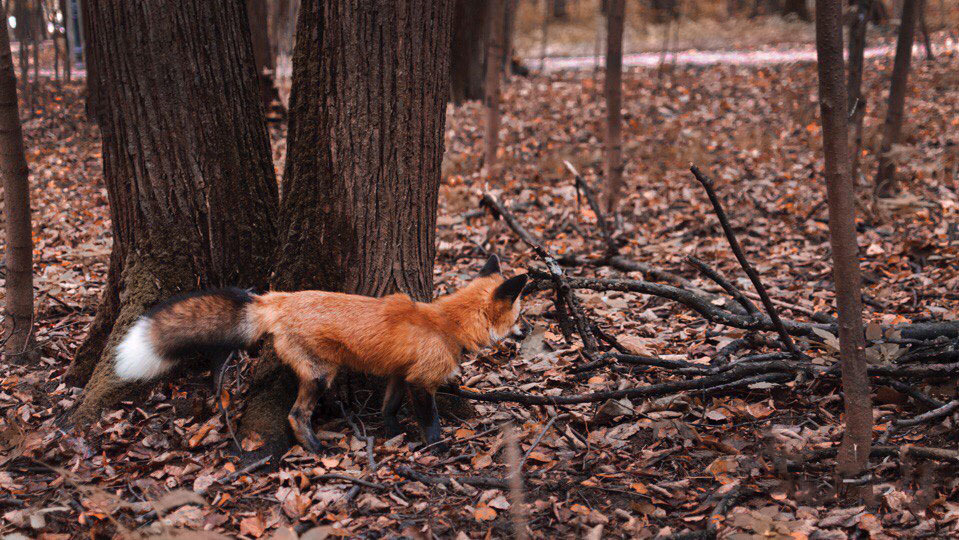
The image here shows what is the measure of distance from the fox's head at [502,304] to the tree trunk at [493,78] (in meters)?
7.26

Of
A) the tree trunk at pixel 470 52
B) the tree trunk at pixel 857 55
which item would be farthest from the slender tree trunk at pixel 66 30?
the tree trunk at pixel 857 55

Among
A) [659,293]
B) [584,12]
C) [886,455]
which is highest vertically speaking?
[584,12]

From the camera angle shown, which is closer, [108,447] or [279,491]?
[279,491]

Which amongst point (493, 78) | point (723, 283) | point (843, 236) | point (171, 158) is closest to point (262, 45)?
point (493, 78)

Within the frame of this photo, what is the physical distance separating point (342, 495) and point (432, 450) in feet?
2.27

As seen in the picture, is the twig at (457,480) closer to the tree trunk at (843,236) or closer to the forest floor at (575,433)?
the forest floor at (575,433)

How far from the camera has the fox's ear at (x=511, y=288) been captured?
4133 mm

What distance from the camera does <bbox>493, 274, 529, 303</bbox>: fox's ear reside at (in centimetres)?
413

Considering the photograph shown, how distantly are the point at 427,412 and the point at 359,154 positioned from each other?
1725 mm

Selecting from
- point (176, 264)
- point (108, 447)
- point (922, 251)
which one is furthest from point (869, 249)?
point (108, 447)

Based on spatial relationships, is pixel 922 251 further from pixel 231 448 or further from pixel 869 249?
pixel 231 448

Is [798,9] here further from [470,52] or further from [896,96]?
[896,96]

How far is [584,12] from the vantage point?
128 feet

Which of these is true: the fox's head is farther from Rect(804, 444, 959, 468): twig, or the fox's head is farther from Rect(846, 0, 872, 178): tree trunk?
Rect(846, 0, 872, 178): tree trunk
